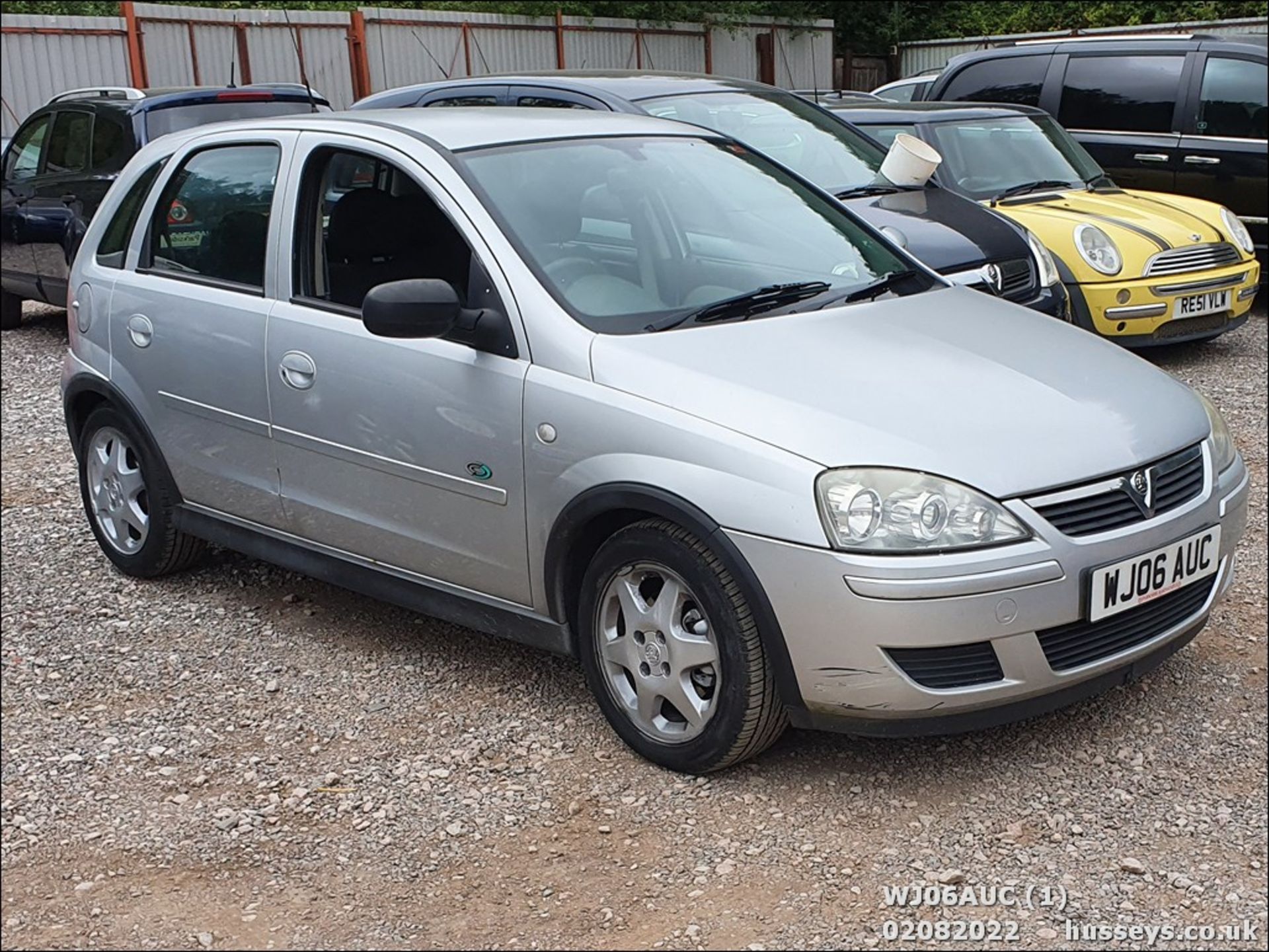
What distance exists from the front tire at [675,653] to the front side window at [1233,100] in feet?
25.6

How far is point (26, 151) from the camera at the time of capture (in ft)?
34.9

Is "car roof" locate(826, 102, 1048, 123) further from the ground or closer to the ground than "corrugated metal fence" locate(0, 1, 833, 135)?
closer to the ground

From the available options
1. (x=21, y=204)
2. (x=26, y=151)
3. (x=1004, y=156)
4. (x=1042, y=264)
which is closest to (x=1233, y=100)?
(x=1004, y=156)

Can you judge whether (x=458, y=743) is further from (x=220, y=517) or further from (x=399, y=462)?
(x=220, y=517)

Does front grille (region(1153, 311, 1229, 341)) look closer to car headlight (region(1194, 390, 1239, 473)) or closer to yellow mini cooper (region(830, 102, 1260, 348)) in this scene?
yellow mini cooper (region(830, 102, 1260, 348))

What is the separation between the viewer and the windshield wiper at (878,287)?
433cm

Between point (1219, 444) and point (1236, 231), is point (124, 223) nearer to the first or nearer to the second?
point (1219, 444)

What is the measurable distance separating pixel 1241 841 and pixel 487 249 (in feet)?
7.82

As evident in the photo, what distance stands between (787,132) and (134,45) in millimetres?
12302

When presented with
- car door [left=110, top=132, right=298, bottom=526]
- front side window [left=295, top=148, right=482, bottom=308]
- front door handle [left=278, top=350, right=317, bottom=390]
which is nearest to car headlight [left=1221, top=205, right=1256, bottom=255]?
front side window [left=295, top=148, right=482, bottom=308]

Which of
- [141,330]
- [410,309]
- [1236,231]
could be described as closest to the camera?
[410,309]

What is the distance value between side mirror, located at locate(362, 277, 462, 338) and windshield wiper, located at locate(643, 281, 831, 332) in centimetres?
53

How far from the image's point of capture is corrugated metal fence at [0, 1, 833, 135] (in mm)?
17109

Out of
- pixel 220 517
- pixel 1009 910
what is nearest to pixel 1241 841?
pixel 1009 910
